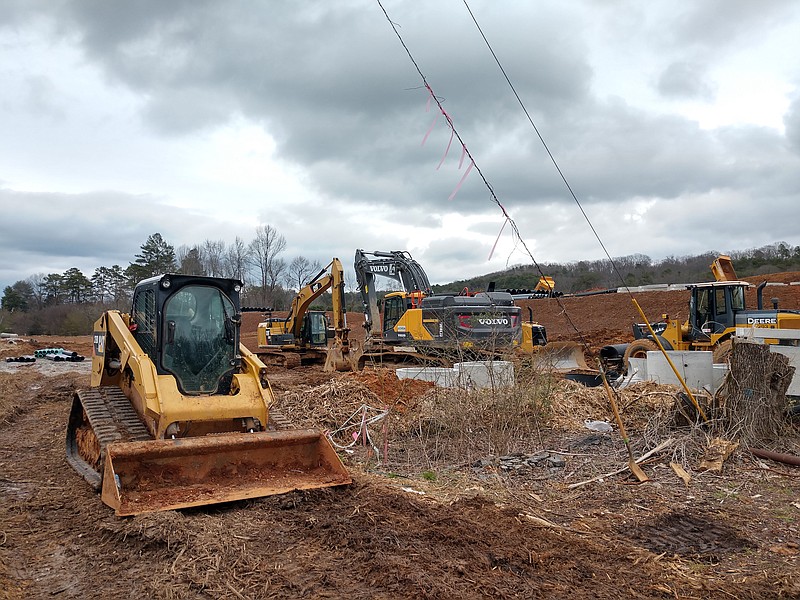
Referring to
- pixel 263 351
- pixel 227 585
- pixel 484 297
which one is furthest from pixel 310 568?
pixel 263 351

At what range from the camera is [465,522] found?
5168 mm

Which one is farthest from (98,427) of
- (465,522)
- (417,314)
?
(417,314)

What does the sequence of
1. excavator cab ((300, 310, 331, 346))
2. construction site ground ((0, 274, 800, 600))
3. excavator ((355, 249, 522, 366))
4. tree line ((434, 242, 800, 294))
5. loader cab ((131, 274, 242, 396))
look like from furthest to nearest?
tree line ((434, 242, 800, 294))
excavator cab ((300, 310, 331, 346))
excavator ((355, 249, 522, 366))
loader cab ((131, 274, 242, 396))
construction site ground ((0, 274, 800, 600))

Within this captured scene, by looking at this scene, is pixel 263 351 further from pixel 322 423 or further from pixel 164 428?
pixel 164 428

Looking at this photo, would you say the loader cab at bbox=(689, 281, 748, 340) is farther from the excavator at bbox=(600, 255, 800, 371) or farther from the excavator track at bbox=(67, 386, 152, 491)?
the excavator track at bbox=(67, 386, 152, 491)

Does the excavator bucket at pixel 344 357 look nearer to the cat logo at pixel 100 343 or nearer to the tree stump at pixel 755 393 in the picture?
the cat logo at pixel 100 343

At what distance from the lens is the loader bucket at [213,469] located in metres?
5.59

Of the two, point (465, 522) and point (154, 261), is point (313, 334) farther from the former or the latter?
point (154, 261)

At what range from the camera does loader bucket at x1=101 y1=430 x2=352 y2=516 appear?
18.3 feet

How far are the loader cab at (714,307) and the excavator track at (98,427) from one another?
40.2 feet

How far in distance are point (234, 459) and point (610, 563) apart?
355 cm

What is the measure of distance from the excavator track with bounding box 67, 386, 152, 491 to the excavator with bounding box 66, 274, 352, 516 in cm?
1

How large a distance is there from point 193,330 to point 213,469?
6.06 ft

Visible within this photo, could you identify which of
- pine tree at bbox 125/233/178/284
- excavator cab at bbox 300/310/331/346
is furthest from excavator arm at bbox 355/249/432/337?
pine tree at bbox 125/233/178/284
